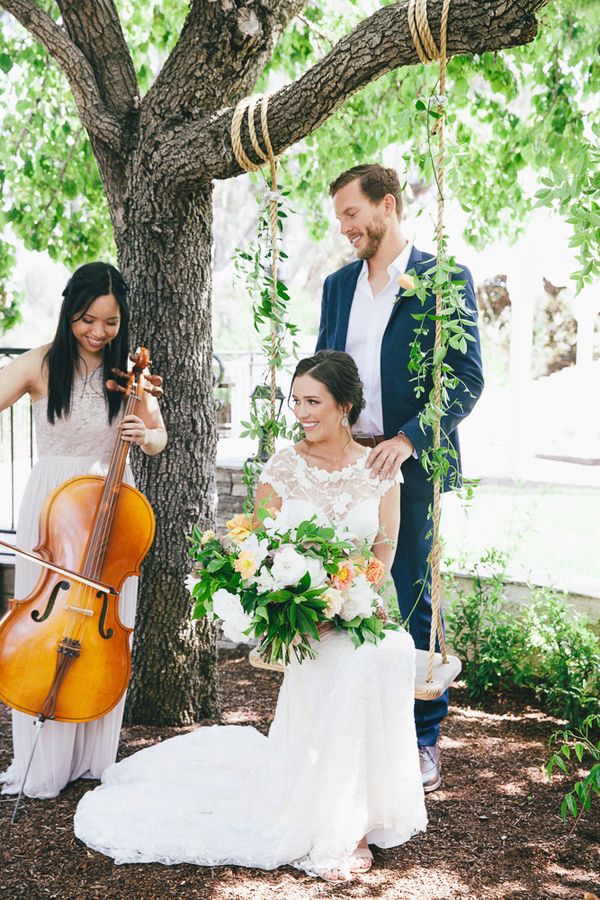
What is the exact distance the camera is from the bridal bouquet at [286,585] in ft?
8.46

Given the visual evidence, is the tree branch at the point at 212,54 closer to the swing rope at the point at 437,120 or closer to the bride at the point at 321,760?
the swing rope at the point at 437,120

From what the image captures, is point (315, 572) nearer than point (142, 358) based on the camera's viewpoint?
Yes

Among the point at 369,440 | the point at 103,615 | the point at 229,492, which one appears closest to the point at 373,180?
the point at 369,440

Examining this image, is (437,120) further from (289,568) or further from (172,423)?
(172,423)

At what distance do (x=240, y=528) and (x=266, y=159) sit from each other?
4.36 ft

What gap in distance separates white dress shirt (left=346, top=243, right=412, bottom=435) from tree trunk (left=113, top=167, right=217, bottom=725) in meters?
0.85

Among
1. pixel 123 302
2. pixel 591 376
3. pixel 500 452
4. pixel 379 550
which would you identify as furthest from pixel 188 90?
pixel 500 452

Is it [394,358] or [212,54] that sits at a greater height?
[212,54]

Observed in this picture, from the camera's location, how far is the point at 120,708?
343cm

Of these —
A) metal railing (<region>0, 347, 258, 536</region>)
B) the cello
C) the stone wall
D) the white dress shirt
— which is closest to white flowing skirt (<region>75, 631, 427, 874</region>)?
the cello

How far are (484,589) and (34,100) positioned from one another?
411cm

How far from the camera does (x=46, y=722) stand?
3324mm

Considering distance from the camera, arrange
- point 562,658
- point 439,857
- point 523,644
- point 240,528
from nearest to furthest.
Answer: point 240,528, point 439,857, point 562,658, point 523,644

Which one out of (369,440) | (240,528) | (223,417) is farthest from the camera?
(223,417)
